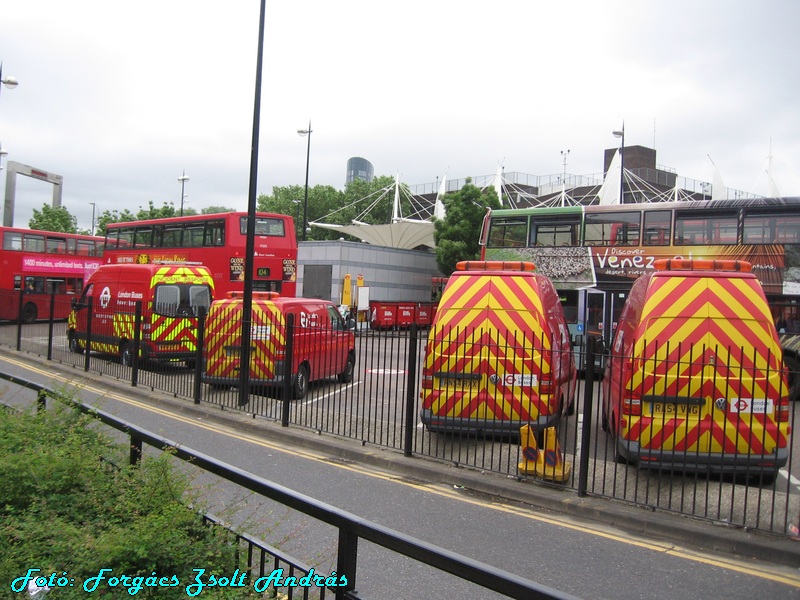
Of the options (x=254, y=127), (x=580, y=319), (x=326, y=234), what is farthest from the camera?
(x=326, y=234)

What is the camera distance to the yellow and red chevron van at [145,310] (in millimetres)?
→ 13047

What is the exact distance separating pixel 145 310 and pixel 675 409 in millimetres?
10428

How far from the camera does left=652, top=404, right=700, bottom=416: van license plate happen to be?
630 cm

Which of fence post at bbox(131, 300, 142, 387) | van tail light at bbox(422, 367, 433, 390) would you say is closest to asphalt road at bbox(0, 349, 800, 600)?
van tail light at bbox(422, 367, 433, 390)

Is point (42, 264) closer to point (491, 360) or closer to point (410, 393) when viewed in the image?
point (410, 393)

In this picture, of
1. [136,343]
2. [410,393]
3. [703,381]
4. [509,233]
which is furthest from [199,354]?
[509,233]

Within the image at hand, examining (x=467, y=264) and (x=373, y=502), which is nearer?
(x=373, y=502)

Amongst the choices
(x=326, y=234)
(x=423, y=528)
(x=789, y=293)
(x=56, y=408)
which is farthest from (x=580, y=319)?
(x=326, y=234)

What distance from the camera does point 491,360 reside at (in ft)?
25.0

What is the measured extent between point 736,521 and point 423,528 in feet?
8.61

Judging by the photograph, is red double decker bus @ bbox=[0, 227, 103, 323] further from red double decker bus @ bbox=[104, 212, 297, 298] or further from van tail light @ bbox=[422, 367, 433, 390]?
van tail light @ bbox=[422, 367, 433, 390]

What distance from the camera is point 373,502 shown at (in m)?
6.29

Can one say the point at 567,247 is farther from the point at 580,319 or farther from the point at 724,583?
the point at 724,583

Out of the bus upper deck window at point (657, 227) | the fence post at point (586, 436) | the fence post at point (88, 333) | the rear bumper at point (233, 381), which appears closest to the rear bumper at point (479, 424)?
the fence post at point (586, 436)
